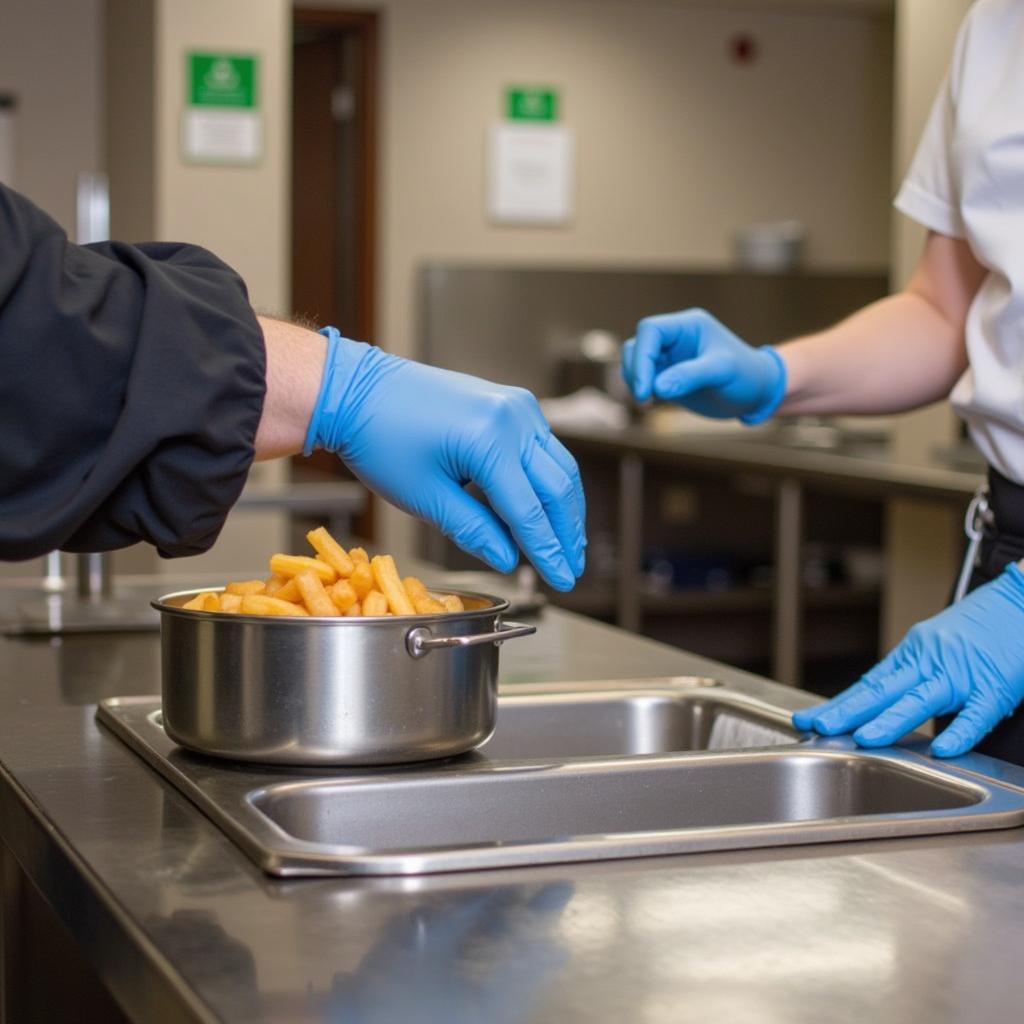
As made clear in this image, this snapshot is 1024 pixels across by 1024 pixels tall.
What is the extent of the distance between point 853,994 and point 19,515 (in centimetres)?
57

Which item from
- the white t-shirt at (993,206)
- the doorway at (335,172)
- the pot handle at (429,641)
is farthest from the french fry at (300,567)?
the doorway at (335,172)

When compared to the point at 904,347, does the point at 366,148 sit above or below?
above

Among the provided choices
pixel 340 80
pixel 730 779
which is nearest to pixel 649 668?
pixel 730 779

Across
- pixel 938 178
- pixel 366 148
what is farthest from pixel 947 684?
pixel 366 148

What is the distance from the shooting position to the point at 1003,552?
1392mm

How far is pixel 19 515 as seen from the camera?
37.7 inches

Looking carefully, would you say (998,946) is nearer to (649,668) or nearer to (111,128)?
(649,668)

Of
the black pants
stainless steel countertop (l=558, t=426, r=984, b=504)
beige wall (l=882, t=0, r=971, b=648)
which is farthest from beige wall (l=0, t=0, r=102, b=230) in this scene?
the black pants

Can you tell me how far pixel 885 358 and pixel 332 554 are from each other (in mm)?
793

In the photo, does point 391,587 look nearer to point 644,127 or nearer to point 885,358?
point 885,358

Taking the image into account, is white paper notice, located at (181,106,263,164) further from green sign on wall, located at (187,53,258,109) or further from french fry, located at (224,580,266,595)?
french fry, located at (224,580,266,595)

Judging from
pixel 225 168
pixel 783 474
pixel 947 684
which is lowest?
pixel 783 474

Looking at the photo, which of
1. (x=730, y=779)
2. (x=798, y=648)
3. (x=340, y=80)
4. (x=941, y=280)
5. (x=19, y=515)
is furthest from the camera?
(x=340, y=80)

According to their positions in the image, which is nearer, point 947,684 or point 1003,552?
point 947,684
